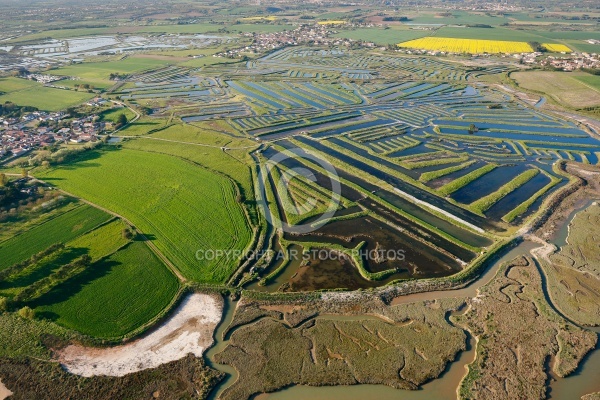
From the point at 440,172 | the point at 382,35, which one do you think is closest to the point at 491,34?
the point at 382,35

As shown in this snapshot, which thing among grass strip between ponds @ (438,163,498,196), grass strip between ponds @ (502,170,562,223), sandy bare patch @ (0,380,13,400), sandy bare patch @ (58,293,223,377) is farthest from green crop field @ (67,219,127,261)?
grass strip between ponds @ (502,170,562,223)

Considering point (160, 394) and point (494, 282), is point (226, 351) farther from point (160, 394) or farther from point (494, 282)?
point (494, 282)

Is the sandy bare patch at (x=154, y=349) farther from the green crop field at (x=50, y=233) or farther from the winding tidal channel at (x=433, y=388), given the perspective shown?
the green crop field at (x=50, y=233)

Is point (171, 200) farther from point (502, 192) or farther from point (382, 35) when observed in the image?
point (382, 35)

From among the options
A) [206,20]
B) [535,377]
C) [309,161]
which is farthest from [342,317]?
[206,20]

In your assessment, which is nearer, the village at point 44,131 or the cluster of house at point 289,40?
the village at point 44,131

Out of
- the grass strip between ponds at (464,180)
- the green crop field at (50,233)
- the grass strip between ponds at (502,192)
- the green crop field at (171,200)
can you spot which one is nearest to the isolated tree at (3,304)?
the green crop field at (50,233)

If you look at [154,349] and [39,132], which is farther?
[39,132]
